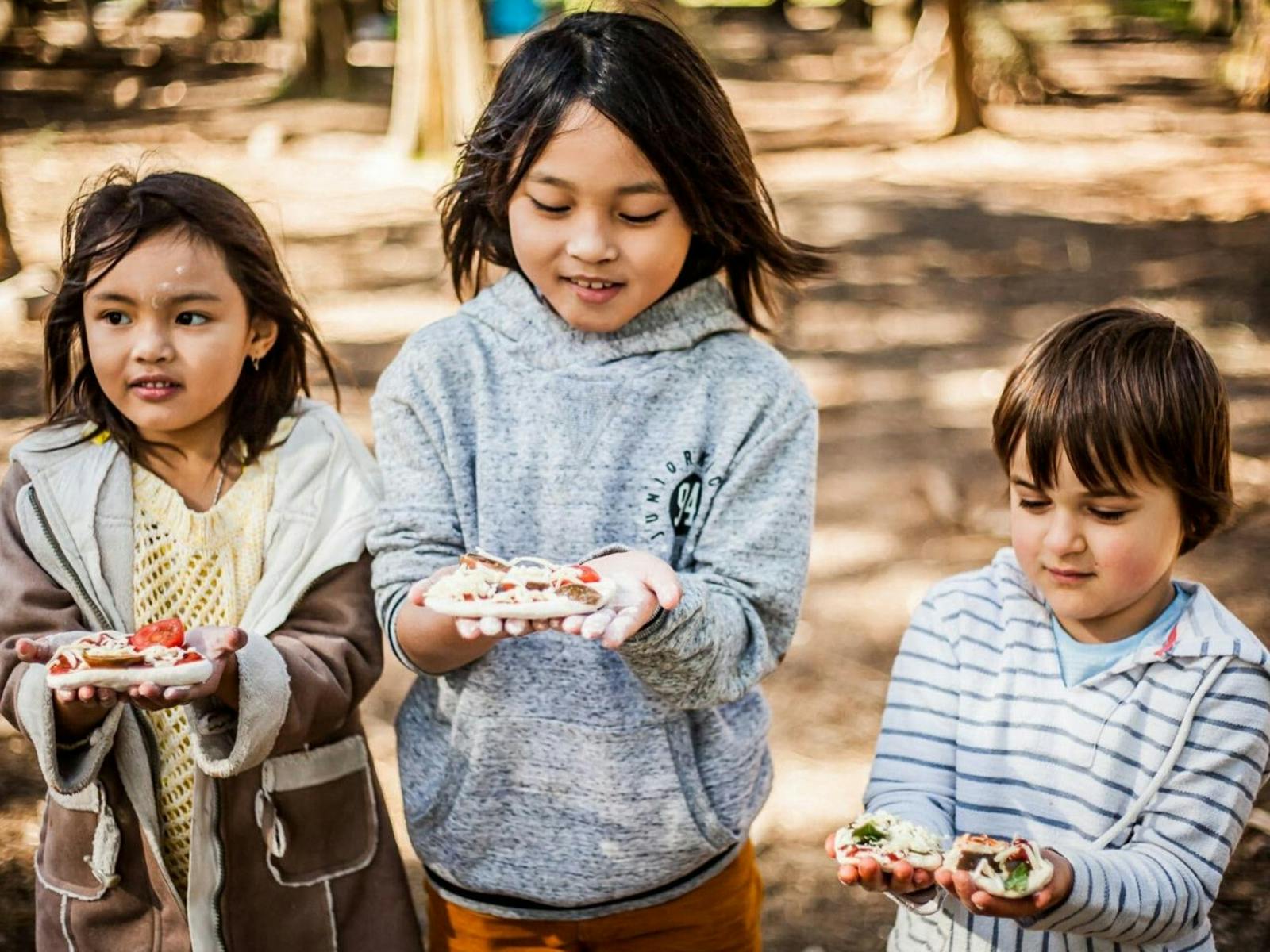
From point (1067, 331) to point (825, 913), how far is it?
6.13ft

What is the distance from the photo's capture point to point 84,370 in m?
2.29

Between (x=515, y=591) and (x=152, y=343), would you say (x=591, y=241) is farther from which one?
(x=152, y=343)

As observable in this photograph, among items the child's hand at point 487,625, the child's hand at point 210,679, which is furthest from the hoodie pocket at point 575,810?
the child's hand at point 210,679

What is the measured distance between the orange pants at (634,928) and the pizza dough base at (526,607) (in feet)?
2.01

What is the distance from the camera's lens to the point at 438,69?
11.2 metres

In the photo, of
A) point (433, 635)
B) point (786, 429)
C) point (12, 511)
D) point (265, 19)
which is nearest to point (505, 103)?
point (786, 429)

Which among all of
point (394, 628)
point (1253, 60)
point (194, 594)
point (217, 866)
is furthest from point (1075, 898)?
point (1253, 60)

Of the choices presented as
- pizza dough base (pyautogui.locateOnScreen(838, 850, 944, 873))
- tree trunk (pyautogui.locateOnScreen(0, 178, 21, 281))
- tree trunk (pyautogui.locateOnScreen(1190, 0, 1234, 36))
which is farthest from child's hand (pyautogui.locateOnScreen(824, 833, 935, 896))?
tree trunk (pyautogui.locateOnScreen(1190, 0, 1234, 36))

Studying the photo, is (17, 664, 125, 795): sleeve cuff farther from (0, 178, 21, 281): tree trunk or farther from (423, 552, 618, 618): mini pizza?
(0, 178, 21, 281): tree trunk

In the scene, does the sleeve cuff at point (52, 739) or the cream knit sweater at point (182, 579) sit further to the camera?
the cream knit sweater at point (182, 579)

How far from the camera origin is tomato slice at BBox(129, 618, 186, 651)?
1.97 meters

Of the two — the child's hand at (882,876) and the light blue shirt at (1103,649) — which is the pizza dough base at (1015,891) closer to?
the child's hand at (882,876)

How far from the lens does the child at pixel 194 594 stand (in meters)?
2.10

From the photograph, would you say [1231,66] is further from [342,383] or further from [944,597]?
[944,597]
